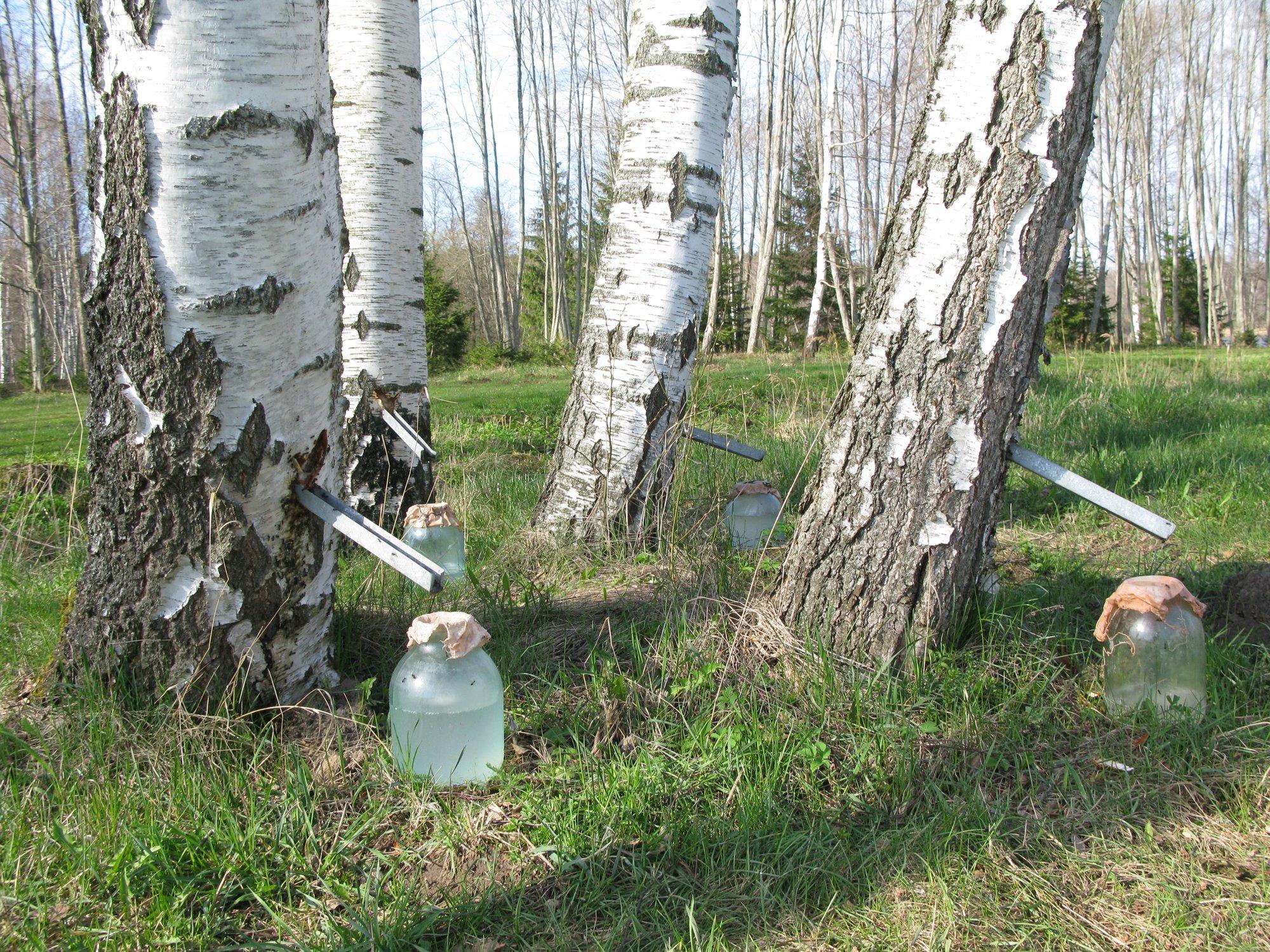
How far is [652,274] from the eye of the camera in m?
3.09

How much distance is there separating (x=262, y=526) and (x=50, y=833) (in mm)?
706

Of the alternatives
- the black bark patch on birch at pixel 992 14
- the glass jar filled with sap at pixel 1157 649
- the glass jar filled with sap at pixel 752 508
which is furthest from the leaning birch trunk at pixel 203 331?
the glass jar filled with sap at pixel 1157 649

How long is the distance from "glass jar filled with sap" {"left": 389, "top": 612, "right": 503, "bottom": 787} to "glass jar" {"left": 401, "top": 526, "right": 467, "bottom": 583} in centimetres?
112

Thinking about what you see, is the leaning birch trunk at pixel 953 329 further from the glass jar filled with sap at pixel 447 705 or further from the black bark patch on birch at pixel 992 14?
the glass jar filled with sap at pixel 447 705

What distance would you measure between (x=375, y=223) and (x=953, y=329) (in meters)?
2.59

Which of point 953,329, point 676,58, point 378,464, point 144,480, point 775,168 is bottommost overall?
point 378,464

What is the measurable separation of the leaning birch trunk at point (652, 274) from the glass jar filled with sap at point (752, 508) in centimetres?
41

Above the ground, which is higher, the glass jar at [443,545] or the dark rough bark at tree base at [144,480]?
the dark rough bark at tree base at [144,480]

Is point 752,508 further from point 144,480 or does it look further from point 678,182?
point 144,480

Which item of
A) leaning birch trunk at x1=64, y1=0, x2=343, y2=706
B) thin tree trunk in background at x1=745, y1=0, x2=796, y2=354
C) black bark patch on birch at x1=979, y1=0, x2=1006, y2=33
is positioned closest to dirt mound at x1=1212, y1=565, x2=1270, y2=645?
black bark patch on birch at x1=979, y1=0, x2=1006, y2=33

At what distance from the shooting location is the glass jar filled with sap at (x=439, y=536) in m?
2.98

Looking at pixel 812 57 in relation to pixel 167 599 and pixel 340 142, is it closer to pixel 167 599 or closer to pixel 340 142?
pixel 340 142

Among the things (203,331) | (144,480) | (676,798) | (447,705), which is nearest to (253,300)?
(203,331)

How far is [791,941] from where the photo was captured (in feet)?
4.74
